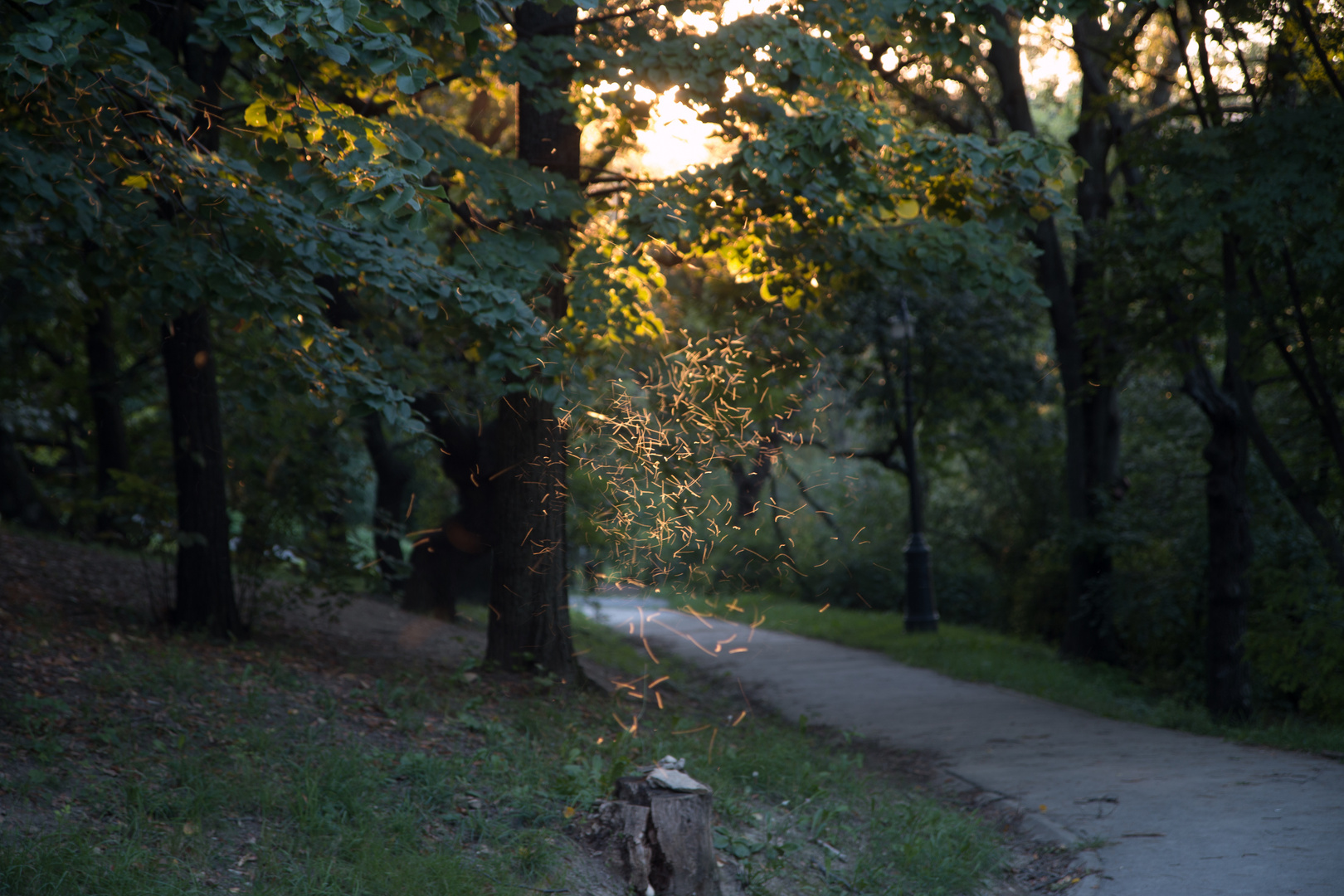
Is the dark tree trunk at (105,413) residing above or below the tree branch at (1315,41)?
below

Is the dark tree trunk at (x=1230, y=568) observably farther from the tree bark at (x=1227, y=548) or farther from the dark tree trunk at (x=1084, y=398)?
the dark tree trunk at (x=1084, y=398)

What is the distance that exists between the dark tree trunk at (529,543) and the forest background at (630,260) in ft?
0.12

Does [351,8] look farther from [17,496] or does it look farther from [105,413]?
[17,496]

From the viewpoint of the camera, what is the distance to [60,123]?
17.7 ft

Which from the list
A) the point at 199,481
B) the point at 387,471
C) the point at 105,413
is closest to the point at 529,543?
the point at 199,481

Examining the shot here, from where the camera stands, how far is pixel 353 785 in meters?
5.33

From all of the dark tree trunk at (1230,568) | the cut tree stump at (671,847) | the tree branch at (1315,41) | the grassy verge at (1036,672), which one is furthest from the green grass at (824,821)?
the tree branch at (1315,41)

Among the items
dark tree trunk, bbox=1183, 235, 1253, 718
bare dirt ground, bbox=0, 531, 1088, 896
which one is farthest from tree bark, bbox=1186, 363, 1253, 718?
bare dirt ground, bbox=0, 531, 1088, 896

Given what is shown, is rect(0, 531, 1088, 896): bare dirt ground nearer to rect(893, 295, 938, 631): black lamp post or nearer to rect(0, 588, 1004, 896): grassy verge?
rect(0, 588, 1004, 896): grassy verge

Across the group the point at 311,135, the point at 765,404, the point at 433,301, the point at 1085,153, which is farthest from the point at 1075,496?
the point at 311,135

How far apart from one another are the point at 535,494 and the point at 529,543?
429 mm

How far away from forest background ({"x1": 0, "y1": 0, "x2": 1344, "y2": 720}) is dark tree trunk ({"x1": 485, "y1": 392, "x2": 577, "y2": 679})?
37 millimetres

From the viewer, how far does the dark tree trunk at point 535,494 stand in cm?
855

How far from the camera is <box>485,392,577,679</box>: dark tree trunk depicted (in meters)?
8.61
